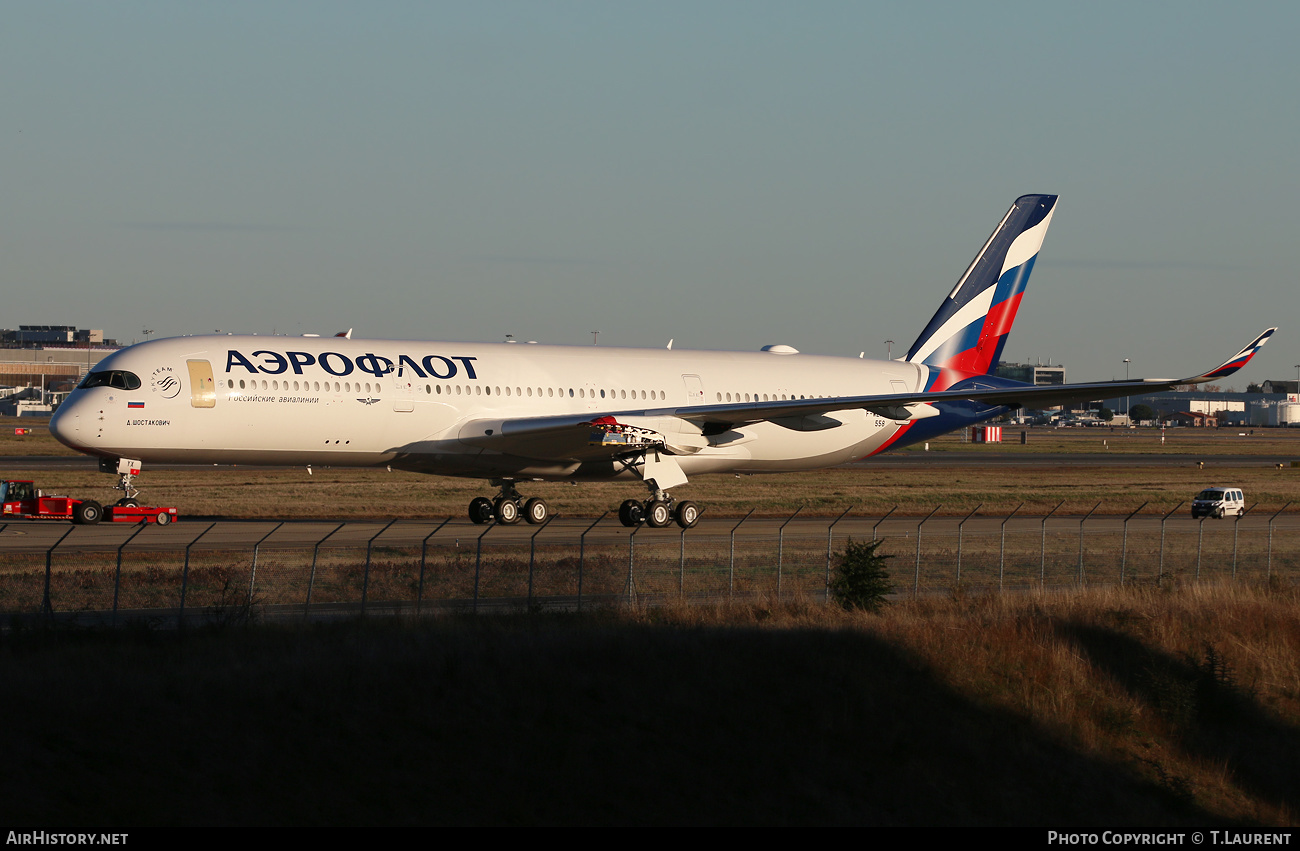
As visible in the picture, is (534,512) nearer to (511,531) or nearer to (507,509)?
(507,509)

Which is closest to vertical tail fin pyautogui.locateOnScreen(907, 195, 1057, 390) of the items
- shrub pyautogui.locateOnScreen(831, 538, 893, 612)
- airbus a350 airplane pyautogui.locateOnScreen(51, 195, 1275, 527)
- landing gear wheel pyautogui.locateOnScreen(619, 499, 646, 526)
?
airbus a350 airplane pyautogui.locateOnScreen(51, 195, 1275, 527)

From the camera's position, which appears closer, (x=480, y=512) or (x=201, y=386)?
(x=201, y=386)

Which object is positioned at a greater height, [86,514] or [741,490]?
[86,514]

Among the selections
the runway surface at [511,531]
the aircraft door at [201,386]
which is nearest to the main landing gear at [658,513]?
the runway surface at [511,531]

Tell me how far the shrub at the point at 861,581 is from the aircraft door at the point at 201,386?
1805cm

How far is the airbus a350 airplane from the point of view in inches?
1446

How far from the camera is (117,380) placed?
120 ft

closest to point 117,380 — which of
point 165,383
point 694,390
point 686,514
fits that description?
point 165,383

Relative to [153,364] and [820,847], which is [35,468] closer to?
[153,364]

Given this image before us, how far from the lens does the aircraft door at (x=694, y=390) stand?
44.4 metres

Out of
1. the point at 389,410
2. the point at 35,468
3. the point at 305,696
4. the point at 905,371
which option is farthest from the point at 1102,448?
the point at 305,696

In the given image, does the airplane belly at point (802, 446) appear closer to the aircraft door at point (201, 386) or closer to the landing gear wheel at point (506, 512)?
the landing gear wheel at point (506, 512)

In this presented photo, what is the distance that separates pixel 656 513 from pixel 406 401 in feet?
25.9

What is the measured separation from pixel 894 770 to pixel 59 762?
35.1 feet
